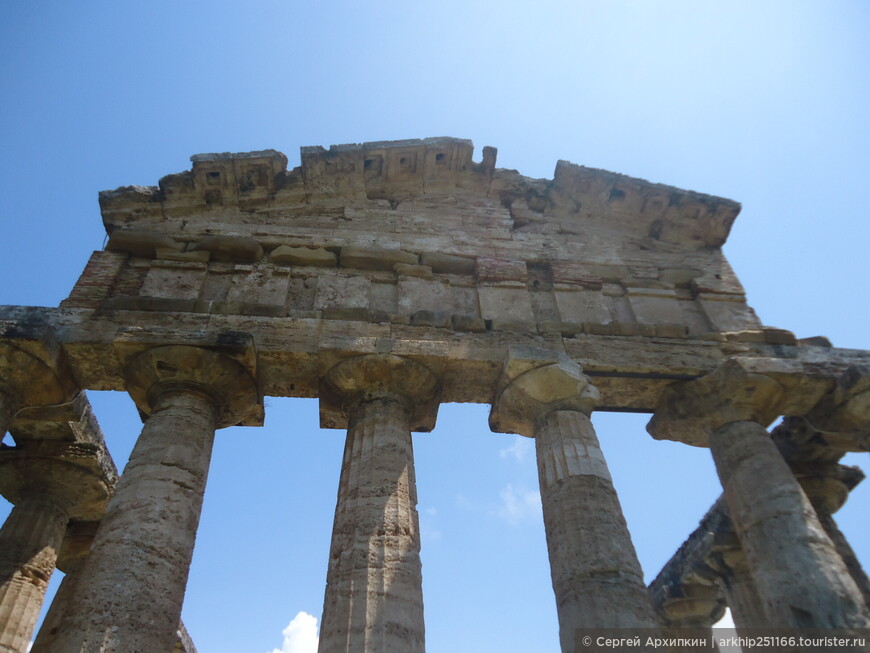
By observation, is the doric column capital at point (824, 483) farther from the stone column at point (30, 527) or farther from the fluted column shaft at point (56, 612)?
the fluted column shaft at point (56, 612)

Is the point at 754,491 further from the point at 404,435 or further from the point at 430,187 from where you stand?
the point at 430,187

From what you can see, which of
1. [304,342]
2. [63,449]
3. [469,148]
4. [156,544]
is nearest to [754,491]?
[304,342]

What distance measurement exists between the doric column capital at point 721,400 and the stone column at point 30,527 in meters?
8.54

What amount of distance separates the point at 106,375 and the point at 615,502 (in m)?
6.14

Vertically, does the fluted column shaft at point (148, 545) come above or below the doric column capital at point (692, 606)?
below

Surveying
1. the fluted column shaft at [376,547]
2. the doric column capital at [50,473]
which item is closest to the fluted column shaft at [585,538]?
the fluted column shaft at [376,547]

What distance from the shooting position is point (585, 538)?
6.51 meters

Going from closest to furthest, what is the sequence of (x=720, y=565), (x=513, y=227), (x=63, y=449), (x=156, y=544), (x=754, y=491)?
(x=156, y=544) → (x=754, y=491) → (x=63, y=449) → (x=720, y=565) → (x=513, y=227)

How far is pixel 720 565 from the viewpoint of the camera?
10453 mm

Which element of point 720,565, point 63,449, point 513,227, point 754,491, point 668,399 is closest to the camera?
point 754,491

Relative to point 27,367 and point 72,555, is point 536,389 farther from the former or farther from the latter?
point 72,555

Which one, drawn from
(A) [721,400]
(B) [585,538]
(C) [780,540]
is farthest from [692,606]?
(B) [585,538]

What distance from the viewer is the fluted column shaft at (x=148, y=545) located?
551 cm

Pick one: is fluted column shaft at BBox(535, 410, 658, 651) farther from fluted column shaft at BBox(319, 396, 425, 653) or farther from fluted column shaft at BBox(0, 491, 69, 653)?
fluted column shaft at BBox(0, 491, 69, 653)
